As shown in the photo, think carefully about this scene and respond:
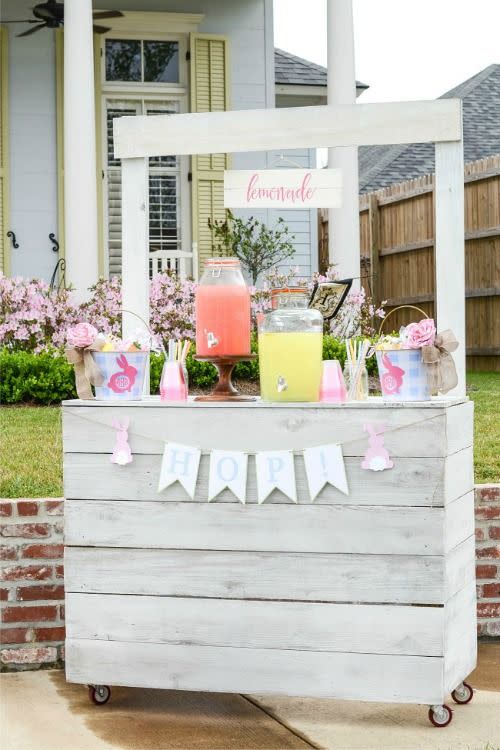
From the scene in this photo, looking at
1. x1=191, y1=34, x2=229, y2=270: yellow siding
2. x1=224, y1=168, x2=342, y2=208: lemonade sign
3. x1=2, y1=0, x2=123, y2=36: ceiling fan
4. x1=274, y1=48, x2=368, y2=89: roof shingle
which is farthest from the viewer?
x1=274, y1=48, x2=368, y2=89: roof shingle

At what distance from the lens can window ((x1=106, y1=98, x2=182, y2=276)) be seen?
1088 centimetres

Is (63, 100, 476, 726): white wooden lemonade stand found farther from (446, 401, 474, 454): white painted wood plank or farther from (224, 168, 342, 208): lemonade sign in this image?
(224, 168, 342, 208): lemonade sign

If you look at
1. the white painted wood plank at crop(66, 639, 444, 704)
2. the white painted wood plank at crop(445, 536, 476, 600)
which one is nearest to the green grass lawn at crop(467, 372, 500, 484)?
the white painted wood plank at crop(445, 536, 476, 600)

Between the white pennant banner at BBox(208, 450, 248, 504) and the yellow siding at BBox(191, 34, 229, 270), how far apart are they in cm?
790

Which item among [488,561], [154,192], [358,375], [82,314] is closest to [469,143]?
[154,192]

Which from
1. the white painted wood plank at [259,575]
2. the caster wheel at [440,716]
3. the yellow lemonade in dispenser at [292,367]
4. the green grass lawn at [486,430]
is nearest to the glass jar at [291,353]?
the yellow lemonade in dispenser at [292,367]

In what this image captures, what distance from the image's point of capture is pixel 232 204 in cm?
321

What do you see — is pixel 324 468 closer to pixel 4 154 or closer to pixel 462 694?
pixel 462 694

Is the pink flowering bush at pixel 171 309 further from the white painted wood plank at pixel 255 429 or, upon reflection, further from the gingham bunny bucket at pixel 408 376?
the gingham bunny bucket at pixel 408 376

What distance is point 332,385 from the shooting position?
9.57 ft

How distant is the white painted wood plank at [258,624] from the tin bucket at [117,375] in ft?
1.85

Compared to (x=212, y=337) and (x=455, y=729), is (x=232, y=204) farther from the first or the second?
(x=455, y=729)

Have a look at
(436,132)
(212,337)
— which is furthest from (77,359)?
(436,132)

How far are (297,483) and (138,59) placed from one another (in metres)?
8.89
